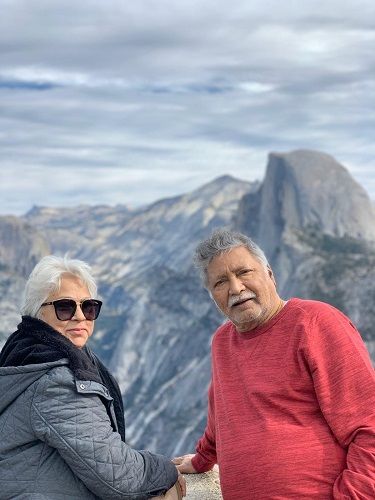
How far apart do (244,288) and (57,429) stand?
5.63 ft

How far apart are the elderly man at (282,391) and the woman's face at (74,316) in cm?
94

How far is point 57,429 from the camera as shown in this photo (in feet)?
17.2

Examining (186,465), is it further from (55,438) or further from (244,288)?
(55,438)

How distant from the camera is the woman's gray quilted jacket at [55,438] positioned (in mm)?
5289

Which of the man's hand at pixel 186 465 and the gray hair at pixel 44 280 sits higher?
the gray hair at pixel 44 280

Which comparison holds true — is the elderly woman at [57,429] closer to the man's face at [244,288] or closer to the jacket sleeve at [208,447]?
the man's face at [244,288]

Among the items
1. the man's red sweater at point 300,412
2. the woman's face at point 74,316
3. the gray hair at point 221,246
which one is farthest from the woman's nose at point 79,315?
the man's red sweater at point 300,412

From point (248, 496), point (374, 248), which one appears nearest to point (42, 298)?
point (248, 496)

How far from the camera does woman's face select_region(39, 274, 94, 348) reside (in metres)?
5.80

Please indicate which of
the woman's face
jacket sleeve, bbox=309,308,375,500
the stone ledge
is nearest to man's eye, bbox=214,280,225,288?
jacket sleeve, bbox=309,308,375,500

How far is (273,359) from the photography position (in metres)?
5.93

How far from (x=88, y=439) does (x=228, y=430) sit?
49.6 inches

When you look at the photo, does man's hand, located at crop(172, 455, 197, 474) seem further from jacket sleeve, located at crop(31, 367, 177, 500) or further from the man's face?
jacket sleeve, located at crop(31, 367, 177, 500)

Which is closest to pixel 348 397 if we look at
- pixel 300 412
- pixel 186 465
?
pixel 300 412
